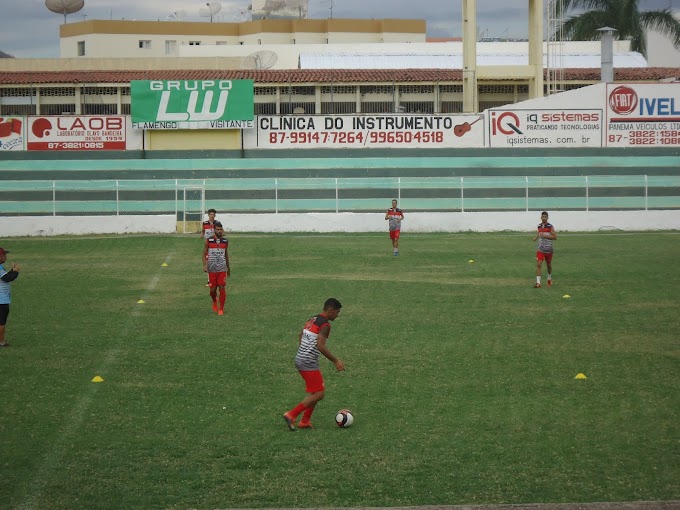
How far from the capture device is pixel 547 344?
18328mm

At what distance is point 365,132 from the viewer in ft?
166

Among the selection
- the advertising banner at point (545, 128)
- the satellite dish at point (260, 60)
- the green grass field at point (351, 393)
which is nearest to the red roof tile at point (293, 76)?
the satellite dish at point (260, 60)

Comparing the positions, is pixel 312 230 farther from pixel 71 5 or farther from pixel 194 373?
pixel 71 5

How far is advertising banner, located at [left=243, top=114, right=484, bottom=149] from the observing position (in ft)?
165

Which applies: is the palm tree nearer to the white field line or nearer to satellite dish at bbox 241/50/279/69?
satellite dish at bbox 241/50/279/69

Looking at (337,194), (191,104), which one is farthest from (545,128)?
(191,104)

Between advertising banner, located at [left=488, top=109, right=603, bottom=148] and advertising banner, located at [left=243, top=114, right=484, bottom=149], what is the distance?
976 mm

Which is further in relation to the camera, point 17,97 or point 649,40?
point 649,40

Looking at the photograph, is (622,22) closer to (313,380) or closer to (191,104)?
(191,104)

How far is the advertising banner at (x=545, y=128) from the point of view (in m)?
50.7

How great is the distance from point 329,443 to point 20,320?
1138 centimetres

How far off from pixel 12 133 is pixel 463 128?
878 inches

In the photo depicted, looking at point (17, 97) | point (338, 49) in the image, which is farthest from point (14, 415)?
point (338, 49)

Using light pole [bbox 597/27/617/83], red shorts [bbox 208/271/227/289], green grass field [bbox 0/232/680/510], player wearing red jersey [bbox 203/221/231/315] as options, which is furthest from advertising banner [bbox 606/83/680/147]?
red shorts [bbox 208/271/227/289]
